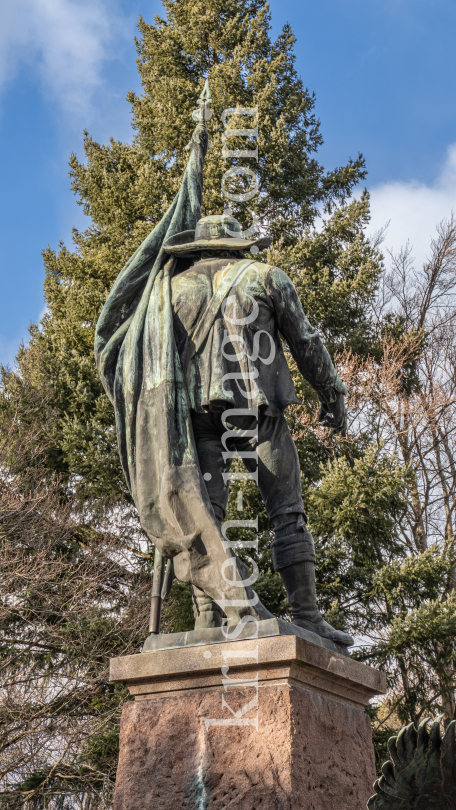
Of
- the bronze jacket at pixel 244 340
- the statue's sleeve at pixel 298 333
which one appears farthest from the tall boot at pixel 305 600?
the statue's sleeve at pixel 298 333

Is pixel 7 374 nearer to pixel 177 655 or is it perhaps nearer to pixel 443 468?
pixel 443 468

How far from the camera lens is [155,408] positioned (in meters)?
3.46

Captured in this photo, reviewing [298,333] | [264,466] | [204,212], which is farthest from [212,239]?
[204,212]

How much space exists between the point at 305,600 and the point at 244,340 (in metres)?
1.11

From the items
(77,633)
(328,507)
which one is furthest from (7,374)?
(328,507)

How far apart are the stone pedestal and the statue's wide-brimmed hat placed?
1.78 meters

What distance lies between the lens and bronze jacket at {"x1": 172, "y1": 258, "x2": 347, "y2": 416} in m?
3.42

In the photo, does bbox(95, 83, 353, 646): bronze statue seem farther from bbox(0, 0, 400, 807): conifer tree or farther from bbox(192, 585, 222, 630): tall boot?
bbox(0, 0, 400, 807): conifer tree

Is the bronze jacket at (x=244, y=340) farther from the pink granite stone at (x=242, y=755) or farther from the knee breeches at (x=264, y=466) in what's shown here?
the pink granite stone at (x=242, y=755)

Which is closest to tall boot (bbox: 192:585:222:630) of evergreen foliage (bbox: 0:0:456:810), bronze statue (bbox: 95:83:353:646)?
bronze statue (bbox: 95:83:353:646)

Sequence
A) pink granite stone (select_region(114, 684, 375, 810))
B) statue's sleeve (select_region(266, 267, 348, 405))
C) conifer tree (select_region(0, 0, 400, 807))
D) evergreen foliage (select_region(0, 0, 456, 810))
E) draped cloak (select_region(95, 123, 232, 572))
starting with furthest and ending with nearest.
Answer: conifer tree (select_region(0, 0, 400, 807)), evergreen foliage (select_region(0, 0, 456, 810)), statue's sleeve (select_region(266, 267, 348, 405)), draped cloak (select_region(95, 123, 232, 572)), pink granite stone (select_region(114, 684, 375, 810))

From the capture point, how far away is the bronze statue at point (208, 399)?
3281 mm

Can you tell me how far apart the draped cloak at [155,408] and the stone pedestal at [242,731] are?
1.27 feet

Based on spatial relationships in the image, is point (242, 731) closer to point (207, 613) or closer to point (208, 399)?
point (207, 613)
